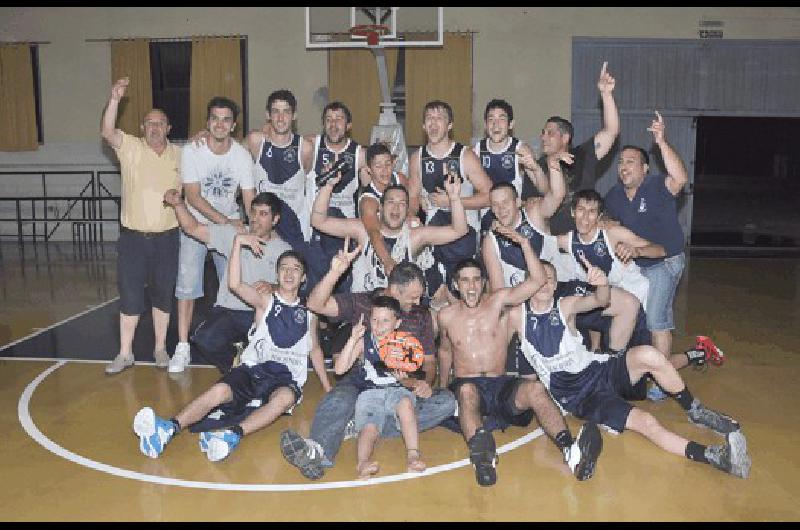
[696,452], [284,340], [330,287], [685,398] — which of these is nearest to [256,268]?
[284,340]

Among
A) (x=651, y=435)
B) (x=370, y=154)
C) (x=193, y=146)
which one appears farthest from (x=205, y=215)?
(x=651, y=435)

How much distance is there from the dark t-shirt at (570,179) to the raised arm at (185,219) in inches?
102

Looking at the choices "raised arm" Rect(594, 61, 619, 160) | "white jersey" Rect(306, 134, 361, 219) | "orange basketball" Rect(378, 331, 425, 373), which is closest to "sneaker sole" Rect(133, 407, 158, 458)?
"orange basketball" Rect(378, 331, 425, 373)

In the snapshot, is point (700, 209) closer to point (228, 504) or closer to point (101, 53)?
point (101, 53)

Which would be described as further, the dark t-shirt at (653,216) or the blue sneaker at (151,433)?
the dark t-shirt at (653,216)

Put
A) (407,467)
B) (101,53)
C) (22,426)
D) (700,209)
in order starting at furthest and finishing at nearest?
(700,209)
(101,53)
(22,426)
(407,467)

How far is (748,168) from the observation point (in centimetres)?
2909

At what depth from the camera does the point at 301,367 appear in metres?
4.96

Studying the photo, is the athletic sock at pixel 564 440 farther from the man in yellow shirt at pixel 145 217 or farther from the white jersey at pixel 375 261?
the man in yellow shirt at pixel 145 217

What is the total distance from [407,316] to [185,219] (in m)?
2.01

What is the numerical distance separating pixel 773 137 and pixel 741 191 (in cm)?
317

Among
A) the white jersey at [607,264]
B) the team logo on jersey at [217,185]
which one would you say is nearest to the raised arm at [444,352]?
the white jersey at [607,264]

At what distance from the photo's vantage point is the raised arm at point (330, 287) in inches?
187

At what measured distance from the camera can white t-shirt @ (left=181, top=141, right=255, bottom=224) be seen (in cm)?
601
